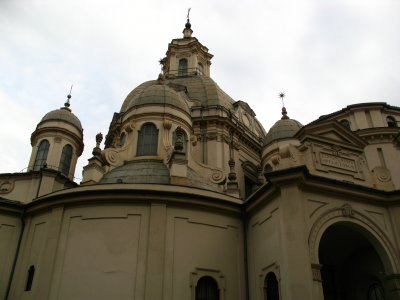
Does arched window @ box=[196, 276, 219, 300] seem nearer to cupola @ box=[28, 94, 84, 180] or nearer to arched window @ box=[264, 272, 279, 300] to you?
arched window @ box=[264, 272, 279, 300]

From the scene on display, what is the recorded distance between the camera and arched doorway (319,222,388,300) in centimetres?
1717

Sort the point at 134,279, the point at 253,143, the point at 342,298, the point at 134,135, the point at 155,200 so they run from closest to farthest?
the point at 134,279
the point at 155,200
the point at 342,298
the point at 134,135
the point at 253,143

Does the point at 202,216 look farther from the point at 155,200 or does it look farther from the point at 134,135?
the point at 134,135

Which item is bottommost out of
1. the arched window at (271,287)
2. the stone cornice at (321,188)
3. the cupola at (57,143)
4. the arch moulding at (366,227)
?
the arched window at (271,287)

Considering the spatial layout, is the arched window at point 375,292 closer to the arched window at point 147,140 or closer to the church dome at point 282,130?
the arched window at point 147,140

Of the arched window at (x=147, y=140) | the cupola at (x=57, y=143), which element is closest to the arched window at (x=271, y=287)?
the arched window at (x=147, y=140)

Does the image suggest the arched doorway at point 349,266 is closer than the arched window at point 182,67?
Yes

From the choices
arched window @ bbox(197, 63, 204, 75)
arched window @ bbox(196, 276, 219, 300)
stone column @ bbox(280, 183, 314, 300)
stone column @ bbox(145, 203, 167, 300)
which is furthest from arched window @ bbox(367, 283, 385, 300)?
arched window @ bbox(197, 63, 204, 75)

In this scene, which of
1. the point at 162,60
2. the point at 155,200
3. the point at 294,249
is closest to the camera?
the point at 294,249

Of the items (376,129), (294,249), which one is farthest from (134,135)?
(376,129)

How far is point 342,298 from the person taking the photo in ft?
60.0

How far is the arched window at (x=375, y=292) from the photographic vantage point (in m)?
17.4

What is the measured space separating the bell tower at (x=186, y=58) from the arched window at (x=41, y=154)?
52.4 ft

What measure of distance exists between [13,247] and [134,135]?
343 inches
